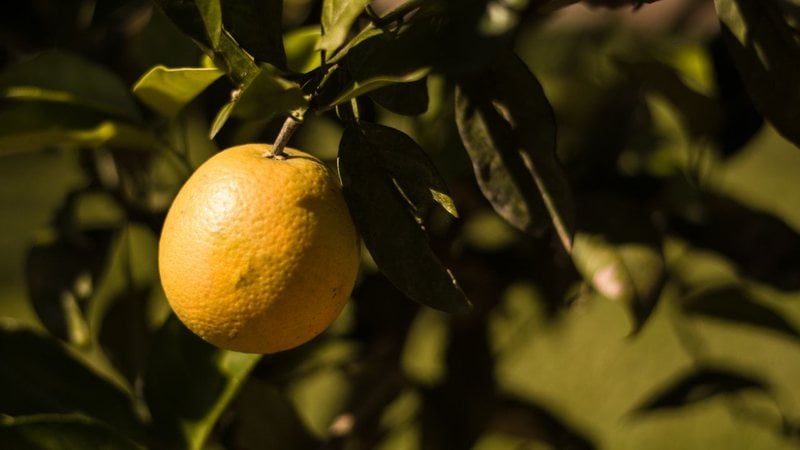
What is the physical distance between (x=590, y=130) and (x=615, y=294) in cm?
34

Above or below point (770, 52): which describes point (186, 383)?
below

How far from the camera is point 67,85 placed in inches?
30.1

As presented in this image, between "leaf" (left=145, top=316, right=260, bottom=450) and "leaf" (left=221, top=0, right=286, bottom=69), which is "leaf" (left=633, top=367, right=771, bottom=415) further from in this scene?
"leaf" (left=221, top=0, right=286, bottom=69)

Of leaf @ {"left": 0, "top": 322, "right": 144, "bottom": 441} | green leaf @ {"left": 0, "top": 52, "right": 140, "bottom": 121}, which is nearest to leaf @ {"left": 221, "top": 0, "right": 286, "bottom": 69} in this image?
green leaf @ {"left": 0, "top": 52, "right": 140, "bottom": 121}

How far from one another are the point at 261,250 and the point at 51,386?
0.33m

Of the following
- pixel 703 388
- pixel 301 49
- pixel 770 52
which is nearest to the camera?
pixel 770 52

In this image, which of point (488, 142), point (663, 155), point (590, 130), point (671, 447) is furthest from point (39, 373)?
point (671, 447)

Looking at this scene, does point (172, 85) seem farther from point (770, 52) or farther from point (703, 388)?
point (703, 388)

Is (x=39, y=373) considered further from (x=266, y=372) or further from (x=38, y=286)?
(x=266, y=372)

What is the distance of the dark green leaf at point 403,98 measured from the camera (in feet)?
1.63

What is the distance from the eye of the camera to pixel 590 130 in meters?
1.02

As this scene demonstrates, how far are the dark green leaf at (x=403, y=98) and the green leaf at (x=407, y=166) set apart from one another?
0.02 metres

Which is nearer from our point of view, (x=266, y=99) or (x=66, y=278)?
(x=266, y=99)

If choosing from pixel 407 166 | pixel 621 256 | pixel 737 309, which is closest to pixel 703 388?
pixel 737 309
